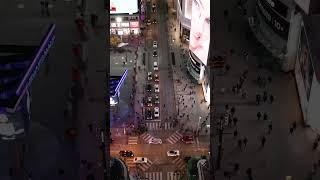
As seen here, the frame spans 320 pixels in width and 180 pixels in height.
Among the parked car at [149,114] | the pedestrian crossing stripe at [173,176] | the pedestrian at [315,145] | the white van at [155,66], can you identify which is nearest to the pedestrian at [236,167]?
the pedestrian at [315,145]

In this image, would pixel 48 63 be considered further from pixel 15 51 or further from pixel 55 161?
pixel 55 161

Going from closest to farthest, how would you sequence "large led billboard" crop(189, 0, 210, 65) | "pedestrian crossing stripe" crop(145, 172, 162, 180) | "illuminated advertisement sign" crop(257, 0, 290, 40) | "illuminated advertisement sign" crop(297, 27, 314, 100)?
"illuminated advertisement sign" crop(297, 27, 314, 100) → "illuminated advertisement sign" crop(257, 0, 290, 40) → "pedestrian crossing stripe" crop(145, 172, 162, 180) → "large led billboard" crop(189, 0, 210, 65)

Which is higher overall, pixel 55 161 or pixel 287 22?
pixel 287 22

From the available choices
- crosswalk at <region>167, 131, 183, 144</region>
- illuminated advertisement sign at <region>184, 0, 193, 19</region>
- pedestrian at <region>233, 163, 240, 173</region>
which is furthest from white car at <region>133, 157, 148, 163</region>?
pedestrian at <region>233, 163, 240, 173</region>

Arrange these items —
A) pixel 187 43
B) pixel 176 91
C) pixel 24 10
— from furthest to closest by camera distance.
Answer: pixel 187 43
pixel 176 91
pixel 24 10

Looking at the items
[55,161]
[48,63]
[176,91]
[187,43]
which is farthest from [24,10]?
[187,43]

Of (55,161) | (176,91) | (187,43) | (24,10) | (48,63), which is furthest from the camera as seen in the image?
(187,43)

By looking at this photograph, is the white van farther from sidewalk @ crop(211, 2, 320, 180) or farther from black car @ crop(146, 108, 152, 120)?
sidewalk @ crop(211, 2, 320, 180)
